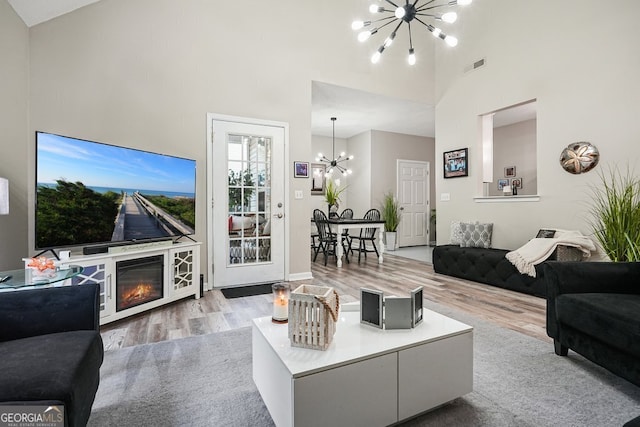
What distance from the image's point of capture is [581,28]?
3438mm

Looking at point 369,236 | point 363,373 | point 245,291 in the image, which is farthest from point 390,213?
point 363,373

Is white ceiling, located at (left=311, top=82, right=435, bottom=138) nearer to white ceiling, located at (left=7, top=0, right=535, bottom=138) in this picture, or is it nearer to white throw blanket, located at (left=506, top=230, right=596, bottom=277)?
white ceiling, located at (left=7, top=0, right=535, bottom=138)

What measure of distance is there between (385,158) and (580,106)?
13.4ft

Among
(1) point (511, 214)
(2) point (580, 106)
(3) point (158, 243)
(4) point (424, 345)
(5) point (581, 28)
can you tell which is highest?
(5) point (581, 28)

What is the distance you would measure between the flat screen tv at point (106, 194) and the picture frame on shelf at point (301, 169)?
1.28 meters

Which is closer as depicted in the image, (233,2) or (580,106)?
(580,106)

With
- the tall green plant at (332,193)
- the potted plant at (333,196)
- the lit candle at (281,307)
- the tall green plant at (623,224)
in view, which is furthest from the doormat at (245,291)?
the tall green plant at (332,193)

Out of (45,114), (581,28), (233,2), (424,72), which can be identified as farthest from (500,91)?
(45,114)

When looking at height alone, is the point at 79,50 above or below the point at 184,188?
above

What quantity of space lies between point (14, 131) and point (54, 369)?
2527 millimetres

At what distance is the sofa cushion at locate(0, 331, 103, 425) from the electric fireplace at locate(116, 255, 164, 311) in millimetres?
1372

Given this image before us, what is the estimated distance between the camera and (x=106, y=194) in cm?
253

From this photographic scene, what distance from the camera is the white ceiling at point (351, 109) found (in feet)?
8.86

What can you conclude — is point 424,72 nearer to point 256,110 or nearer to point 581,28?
point 581,28
